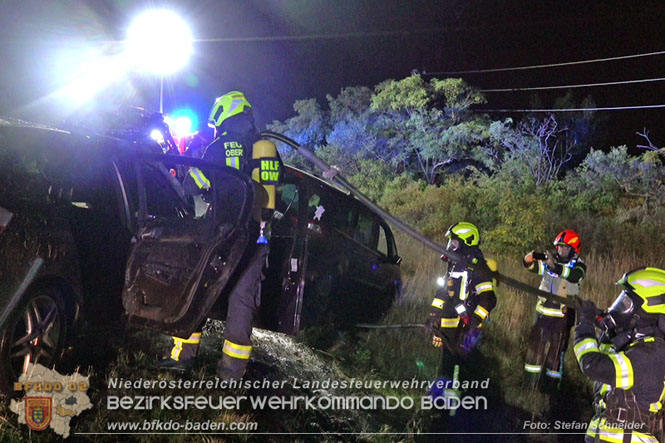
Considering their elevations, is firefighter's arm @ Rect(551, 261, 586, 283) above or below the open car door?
above

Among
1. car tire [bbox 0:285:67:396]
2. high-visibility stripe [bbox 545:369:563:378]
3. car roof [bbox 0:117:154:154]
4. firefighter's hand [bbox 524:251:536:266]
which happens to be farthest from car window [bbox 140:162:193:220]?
high-visibility stripe [bbox 545:369:563:378]

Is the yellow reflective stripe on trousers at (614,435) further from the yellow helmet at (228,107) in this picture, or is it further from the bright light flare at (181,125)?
the bright light flare at (181,125)

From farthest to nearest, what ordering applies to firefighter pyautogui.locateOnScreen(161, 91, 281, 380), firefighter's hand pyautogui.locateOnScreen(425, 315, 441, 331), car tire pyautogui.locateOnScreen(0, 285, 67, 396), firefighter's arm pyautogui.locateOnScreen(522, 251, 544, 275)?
firefighter's arm pyautogui.locateOnScreen(522, 251, 544, 275)
firefighter's hand pyautogui.locateOnScreen(425, 315, 441, 331)
firefighter pyautogui.locateOnScreen(161, 91, 281, 380)
car tire pyautogui.locateOnScreen(0, 285, 67, 396)

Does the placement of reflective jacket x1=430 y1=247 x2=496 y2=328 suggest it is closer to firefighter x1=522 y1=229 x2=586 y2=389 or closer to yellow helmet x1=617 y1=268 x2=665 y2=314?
firefighter x1=522 y1=229 x2=586 y2=389

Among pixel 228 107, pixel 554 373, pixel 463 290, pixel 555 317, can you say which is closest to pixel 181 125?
pixel 228 107

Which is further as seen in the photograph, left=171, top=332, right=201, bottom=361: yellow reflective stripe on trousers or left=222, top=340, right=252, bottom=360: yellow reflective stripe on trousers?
left=171, top=332, right=201, bottom=361: yellow reflective stripe on trousers

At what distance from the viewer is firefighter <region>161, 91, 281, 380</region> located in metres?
3.59

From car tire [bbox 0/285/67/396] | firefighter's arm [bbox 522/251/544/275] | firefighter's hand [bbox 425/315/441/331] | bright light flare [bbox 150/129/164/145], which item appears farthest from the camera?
bright light flare [bbox 150/129/164/145]

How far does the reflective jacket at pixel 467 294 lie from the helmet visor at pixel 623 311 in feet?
5.50

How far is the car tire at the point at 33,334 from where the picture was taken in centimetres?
262

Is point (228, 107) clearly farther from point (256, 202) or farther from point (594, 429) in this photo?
point (594, 429)

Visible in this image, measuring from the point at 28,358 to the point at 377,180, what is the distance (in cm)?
1970

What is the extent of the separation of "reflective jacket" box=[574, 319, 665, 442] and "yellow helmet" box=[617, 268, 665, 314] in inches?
6.7

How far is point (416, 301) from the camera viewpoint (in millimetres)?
7324
